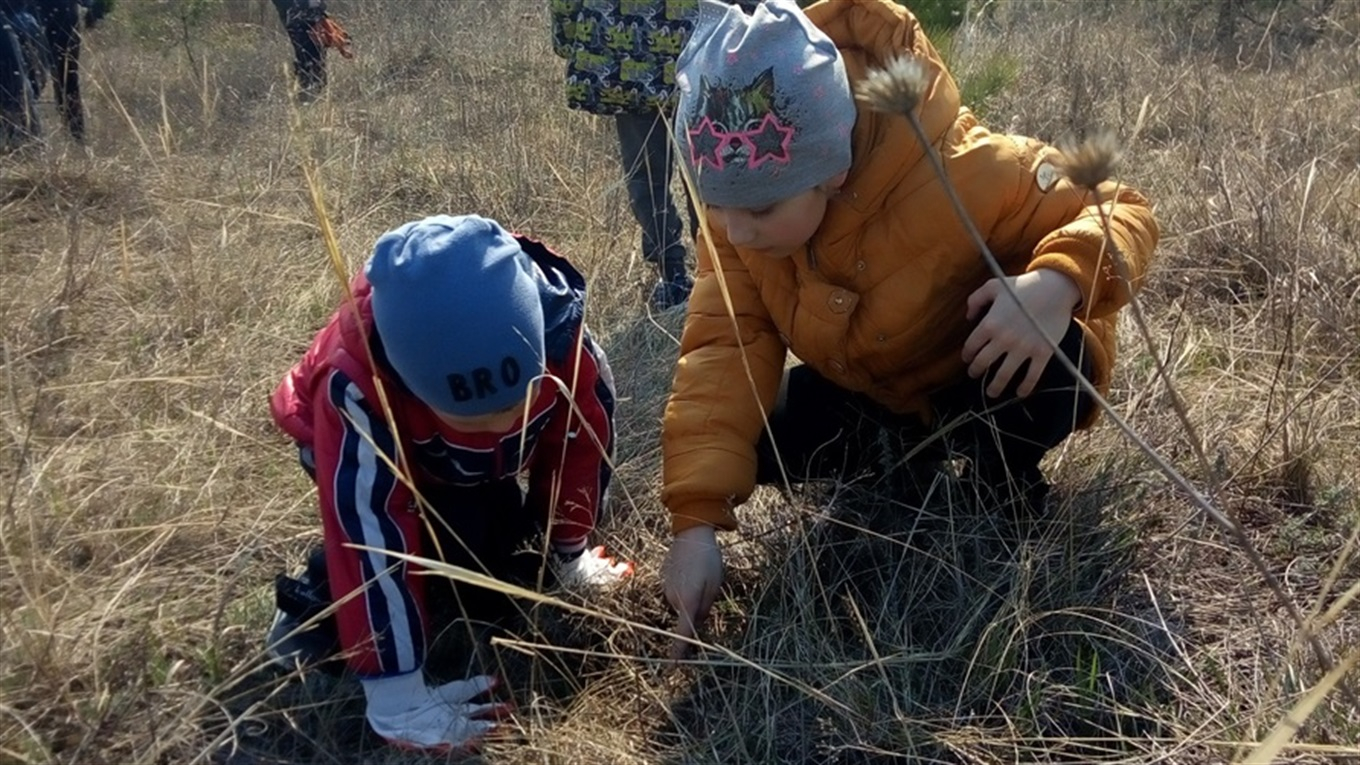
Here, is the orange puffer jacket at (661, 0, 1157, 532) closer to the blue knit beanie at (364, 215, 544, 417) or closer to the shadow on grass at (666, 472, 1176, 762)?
the shadow on grass at (666, 472, 1176, 762)

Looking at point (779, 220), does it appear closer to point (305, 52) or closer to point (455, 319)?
point (455, 319)

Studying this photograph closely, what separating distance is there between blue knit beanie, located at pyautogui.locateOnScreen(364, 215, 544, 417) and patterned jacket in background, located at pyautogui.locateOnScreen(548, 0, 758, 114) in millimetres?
1337

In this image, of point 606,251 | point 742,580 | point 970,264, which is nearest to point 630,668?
point 742,580

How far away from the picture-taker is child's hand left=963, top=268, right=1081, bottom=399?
1.40m

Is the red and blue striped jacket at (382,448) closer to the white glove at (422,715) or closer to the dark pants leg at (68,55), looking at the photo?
the white glove at (422,715)

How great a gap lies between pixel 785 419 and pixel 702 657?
Answer: 0.51m

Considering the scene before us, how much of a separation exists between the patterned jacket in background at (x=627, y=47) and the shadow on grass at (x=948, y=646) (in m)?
1.28

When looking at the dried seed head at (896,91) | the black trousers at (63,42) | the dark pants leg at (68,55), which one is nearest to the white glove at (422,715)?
the dried seed head at (896,91)

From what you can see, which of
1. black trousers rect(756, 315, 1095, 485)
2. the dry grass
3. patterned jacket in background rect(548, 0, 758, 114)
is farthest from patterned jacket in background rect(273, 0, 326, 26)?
black trousers rect(756, 315, 1095, 485)

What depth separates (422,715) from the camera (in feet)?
4.57

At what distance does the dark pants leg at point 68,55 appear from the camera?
154 inches

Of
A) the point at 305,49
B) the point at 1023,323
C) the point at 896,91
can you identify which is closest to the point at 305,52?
the point at 305,49

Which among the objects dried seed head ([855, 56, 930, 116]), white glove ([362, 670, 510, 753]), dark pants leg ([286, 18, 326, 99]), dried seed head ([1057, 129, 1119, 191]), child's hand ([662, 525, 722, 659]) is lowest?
dark pants leg ([286, 18, 326, 99])

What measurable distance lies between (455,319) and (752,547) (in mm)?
605
